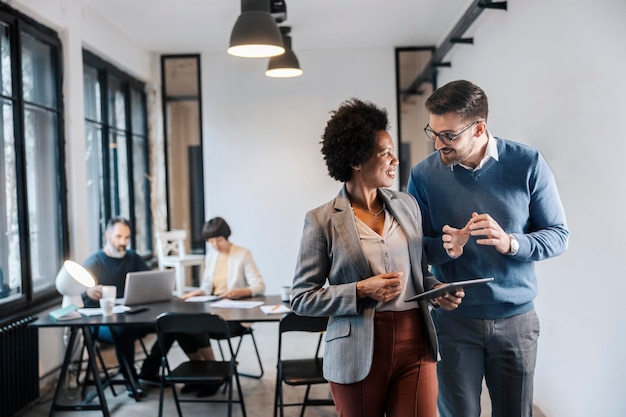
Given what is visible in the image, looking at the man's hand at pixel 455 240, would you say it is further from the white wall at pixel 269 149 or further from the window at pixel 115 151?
the white wall at pixel 269 149

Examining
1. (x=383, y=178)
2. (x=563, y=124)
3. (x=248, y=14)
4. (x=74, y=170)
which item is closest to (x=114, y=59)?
(x=74, y=170)

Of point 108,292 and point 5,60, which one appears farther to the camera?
point 5,60

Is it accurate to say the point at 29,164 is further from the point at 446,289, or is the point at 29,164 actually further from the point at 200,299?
the point at 446,289

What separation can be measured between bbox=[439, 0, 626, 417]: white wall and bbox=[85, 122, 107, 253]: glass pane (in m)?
4.05

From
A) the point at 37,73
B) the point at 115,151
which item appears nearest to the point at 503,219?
the point at 37,73

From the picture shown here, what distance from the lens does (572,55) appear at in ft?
10.8

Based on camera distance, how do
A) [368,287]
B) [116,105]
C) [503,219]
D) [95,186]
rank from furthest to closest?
[116,105] → [95,186] → [503,219] → [368,287]

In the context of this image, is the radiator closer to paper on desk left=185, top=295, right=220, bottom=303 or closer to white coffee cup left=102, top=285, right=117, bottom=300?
white coffee cup left=102, top=285, right=117, bottom=300

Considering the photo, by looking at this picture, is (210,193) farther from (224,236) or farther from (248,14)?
(248,14)

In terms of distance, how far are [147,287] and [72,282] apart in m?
0.52

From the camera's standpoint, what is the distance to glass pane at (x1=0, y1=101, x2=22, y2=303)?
4488 millimetres

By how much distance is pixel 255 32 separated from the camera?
4172 mm

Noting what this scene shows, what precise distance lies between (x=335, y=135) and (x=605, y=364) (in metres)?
1.87

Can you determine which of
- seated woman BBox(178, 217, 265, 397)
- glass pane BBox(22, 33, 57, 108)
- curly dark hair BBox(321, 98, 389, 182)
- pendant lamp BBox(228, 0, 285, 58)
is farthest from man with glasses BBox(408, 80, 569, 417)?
glass pane BBox(22, 33, 57, 108)
